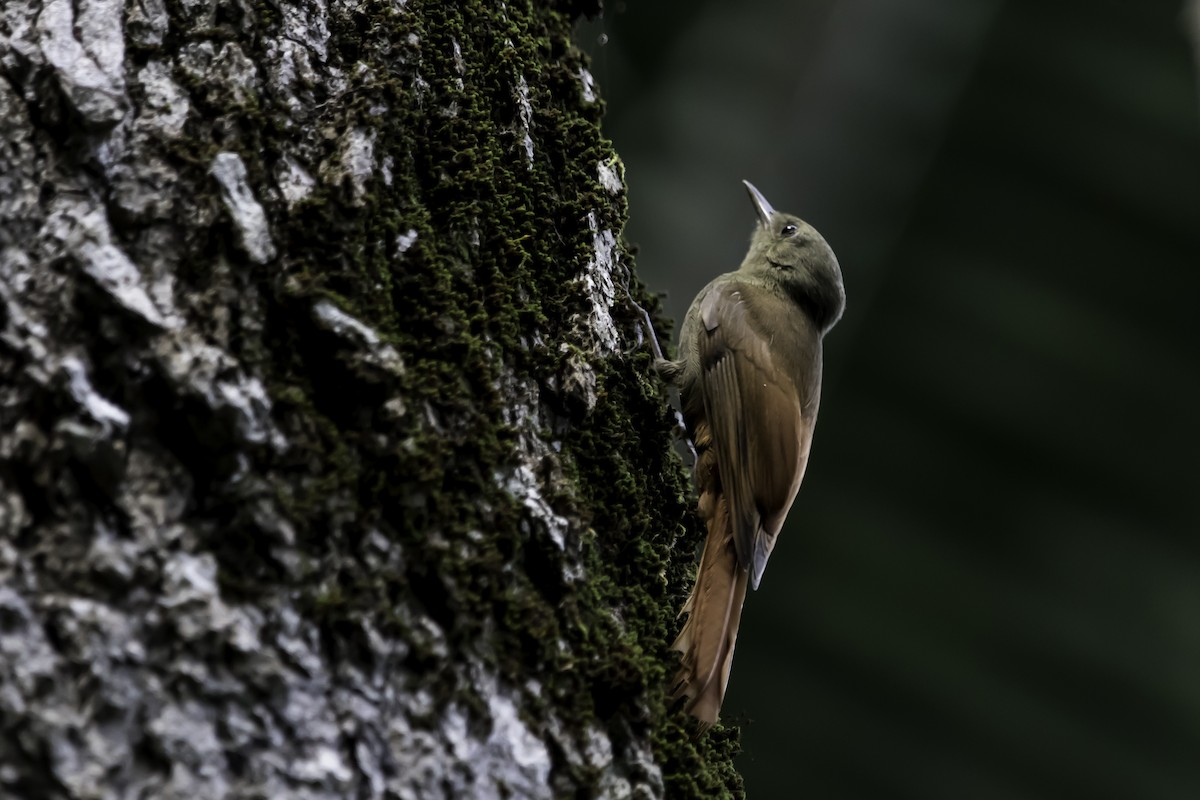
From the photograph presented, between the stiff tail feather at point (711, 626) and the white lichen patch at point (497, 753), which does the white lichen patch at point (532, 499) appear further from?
the stiff tail feather at point (711, 626)

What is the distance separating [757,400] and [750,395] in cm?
→ 3

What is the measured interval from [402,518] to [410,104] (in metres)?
0.68

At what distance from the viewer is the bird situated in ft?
6.97

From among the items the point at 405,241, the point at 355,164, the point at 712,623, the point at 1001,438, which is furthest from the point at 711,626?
the point at 1001,438

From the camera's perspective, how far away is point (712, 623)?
1887 millimetres

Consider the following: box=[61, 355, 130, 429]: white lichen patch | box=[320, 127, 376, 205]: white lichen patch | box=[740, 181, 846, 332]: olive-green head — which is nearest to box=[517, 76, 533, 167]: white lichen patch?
box=[320, 127, 376, 205]: white lichen patch

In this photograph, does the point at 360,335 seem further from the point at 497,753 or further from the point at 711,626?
the point at 711,626

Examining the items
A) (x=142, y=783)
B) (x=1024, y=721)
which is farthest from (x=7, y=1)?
(x=1024, y=721)

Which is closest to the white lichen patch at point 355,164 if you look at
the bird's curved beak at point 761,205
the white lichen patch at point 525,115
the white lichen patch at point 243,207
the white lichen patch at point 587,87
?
the white lichen patch at point 243,207

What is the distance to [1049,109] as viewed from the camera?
3070 millimetres

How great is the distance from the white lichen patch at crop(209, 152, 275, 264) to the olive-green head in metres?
2.33

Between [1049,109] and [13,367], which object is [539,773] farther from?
[1049,109]

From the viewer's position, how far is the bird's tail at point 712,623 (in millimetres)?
1705

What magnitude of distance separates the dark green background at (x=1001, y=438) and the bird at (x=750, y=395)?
0.18 m
